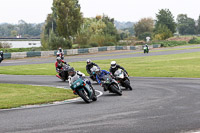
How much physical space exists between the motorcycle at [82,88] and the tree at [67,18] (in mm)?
56823

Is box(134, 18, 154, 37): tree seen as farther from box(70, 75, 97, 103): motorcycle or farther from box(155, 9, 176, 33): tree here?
box(70, 75, 97, 103): motorcycle

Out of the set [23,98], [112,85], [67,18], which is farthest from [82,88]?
[67,18]

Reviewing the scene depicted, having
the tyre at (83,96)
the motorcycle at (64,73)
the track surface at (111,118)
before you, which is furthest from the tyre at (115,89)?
the motorcycle at (64,73)

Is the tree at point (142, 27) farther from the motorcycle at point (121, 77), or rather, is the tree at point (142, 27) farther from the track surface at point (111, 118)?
the track surface at point (111, 118)

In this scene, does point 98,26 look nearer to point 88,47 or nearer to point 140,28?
point 88,47

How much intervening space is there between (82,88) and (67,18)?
57.7 meters

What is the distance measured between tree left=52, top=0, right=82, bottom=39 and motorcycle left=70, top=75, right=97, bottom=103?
56823mm

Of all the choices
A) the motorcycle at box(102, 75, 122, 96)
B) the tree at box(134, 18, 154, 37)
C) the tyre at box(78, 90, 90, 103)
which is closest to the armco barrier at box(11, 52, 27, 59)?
the motorcycle at box(102, 75, 122, 96)

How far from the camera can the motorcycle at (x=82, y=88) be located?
14.3m

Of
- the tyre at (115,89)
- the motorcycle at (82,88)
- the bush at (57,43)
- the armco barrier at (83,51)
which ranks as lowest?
the armco barrier at (83,51)

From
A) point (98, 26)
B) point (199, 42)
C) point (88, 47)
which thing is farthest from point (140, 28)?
point (88, 47)

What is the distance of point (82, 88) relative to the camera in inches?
569

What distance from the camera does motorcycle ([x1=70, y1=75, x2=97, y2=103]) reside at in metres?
14.3

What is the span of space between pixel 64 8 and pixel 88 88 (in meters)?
58.4
